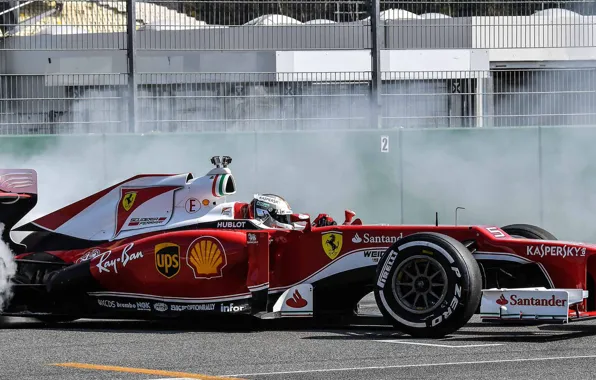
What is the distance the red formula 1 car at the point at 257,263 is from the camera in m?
9.12

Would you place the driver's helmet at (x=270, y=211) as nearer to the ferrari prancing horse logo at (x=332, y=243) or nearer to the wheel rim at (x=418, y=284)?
the ferrari prancing horse logo at (x=332, y=243)

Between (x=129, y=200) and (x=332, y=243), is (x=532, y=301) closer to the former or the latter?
(x=332, y=243)

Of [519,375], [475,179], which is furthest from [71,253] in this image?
[475,179]

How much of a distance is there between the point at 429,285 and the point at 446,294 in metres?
0.27

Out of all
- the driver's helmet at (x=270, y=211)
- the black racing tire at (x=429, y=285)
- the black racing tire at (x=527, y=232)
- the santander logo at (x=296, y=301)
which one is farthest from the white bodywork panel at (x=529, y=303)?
the driver's helmet at (x=270, y=211)

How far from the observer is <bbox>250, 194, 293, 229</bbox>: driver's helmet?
1065 cm

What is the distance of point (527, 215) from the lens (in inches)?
684

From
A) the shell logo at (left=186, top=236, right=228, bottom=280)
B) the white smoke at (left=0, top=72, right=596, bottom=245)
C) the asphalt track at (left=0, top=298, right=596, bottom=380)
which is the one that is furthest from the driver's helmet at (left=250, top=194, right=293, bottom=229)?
the white smoke at (left=0, top=72, right=596, bottom=245)

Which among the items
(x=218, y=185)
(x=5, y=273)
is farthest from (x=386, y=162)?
(x=5, y=273)

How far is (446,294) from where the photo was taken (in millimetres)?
9000

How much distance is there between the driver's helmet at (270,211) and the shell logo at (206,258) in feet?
2.13

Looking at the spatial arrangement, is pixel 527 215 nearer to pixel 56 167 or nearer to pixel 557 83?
pixel 557 83

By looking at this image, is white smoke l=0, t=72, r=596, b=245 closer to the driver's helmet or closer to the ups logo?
the driver's helmet

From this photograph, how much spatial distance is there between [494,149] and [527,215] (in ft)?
3.53
